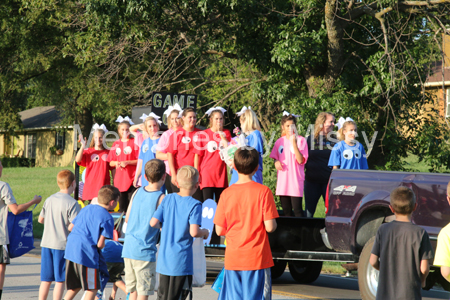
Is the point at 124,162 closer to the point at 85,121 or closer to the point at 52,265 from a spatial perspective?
the point at 52,265

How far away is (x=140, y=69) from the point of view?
22.0m

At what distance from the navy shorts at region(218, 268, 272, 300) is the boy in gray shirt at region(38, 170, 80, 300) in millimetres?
2013

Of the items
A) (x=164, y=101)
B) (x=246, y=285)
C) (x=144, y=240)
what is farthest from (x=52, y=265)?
(x=164, y=101)

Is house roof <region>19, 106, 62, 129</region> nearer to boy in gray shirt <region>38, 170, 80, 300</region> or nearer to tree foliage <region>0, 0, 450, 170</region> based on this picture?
tree foliage <region>0, 0, 450, 170</region>

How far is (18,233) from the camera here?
636cm

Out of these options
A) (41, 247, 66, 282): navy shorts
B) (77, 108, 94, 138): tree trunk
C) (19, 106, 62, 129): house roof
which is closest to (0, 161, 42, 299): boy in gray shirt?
(41, 247, 66, 282): navy shorts

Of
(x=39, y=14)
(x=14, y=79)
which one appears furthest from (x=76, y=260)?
(x=14, y=79)

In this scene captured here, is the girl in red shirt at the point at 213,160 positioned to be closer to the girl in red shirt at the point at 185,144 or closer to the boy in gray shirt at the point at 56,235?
the girl in red shirt at the point at 185,144

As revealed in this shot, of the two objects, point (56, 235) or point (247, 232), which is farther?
point (56, 235)

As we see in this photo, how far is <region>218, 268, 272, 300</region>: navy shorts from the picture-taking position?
180 inches

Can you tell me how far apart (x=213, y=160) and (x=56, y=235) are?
108 inches

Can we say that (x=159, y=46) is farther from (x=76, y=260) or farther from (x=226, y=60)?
(x=76, y=260)

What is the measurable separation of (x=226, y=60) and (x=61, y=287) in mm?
16239

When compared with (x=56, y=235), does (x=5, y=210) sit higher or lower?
higher
